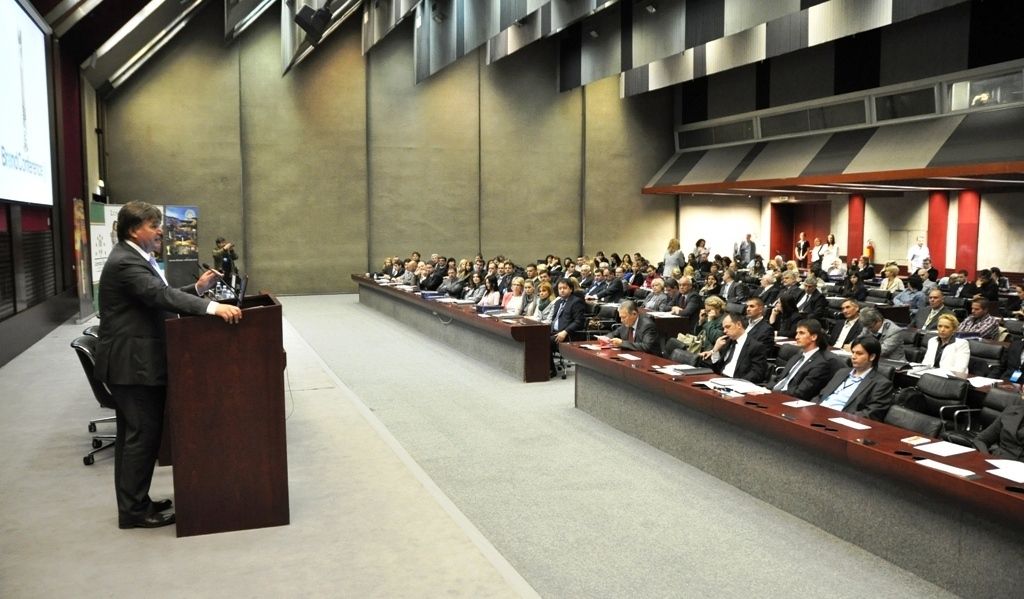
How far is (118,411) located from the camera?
4.15 metres

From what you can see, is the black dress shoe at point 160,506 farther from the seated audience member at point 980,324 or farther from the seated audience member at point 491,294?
the seated audience member at point 980,324

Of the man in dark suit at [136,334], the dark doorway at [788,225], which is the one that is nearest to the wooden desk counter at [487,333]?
the man in dark suit at [136,334]

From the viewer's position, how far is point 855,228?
68.0 ft

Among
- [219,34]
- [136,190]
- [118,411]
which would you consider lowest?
[118,411]

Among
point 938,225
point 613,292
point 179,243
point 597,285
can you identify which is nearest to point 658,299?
point 613,292

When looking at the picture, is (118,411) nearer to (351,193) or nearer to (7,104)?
(7,104)

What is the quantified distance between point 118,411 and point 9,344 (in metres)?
7.01

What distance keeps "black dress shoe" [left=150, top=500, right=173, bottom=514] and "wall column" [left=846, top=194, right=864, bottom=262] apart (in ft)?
63.5

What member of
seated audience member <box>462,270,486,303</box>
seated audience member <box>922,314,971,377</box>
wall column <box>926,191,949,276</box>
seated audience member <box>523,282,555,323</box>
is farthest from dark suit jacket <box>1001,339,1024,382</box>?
wall column <box>926,191,949,276</box>

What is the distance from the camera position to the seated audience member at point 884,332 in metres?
7.94

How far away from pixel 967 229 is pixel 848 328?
36.0 feet

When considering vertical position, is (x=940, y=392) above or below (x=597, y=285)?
below

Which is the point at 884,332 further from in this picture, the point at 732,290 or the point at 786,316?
the point at 732,290

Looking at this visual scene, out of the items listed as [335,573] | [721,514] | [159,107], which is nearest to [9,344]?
[335,573]
